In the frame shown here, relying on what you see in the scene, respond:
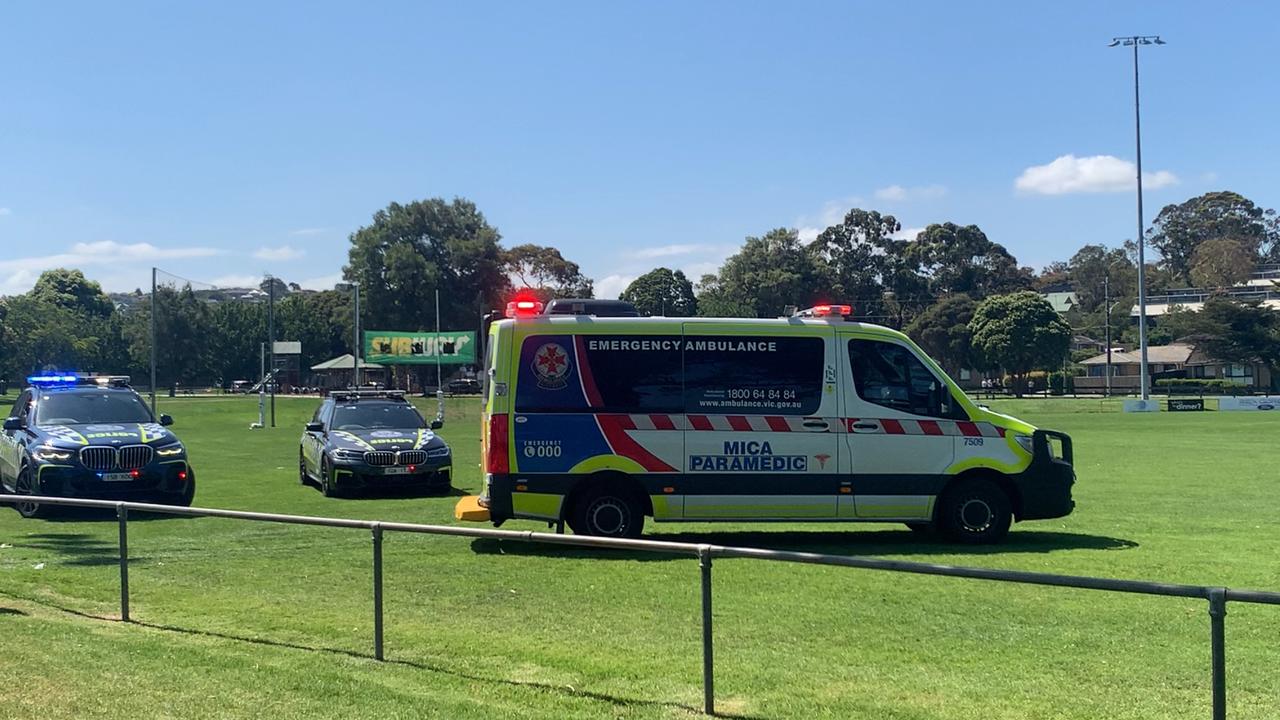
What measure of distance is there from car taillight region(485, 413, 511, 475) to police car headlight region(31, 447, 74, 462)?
684cm

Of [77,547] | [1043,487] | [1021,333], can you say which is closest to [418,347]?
[1021,333]

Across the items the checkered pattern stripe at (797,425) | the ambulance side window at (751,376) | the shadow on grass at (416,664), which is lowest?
the shadow on grass at (416,664)

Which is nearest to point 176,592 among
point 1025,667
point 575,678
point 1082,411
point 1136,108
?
point 575,678

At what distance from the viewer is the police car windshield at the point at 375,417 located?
1929cm

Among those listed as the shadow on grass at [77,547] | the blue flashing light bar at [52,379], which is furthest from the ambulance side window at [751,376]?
the blue flashing light bar at [52,379]

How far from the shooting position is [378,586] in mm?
6738

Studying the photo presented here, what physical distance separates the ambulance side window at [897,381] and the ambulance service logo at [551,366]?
308cm

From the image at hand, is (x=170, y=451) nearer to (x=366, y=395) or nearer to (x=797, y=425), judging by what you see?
(x=366, y=395)

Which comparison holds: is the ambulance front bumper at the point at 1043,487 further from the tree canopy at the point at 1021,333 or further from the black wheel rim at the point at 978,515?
the tree canopy at the point at 1021,333

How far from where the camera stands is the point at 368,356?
3086 inches

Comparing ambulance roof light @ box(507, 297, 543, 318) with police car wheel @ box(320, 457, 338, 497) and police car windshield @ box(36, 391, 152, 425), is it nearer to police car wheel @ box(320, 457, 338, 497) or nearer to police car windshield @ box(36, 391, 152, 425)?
police car wheel @ box(320, 457, 338, 497)

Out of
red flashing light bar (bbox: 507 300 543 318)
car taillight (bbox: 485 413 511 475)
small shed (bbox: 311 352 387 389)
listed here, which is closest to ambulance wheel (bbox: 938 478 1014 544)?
car taillight (bbox: 485 413 511 475)

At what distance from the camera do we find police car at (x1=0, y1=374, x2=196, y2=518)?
47.9ft

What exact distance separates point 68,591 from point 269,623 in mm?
2518
